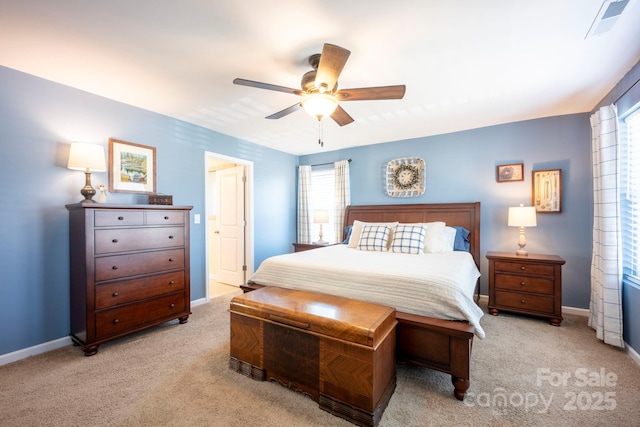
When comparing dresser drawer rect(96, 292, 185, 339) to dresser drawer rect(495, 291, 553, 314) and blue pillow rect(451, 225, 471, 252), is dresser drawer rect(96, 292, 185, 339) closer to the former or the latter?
blue pillow rect(451, 225, 471, 252)

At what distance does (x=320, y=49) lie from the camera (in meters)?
2.05

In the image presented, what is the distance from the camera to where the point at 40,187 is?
2.49 m

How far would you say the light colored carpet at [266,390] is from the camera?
165 centimetres

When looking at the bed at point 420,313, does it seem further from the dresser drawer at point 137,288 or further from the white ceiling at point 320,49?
the white ceiling at point 320,49

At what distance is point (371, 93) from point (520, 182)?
283 cm

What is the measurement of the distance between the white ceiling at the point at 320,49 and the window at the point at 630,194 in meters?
0.50

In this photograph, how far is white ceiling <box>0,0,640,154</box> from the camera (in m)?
1.68

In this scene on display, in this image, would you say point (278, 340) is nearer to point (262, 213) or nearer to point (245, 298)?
point (245, 298)

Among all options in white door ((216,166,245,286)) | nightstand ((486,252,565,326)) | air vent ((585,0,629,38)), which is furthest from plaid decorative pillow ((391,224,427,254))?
white door ((216,166,245,286))

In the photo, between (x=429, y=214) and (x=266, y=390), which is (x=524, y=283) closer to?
(x=429, y=214)

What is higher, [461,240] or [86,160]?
[86,160]

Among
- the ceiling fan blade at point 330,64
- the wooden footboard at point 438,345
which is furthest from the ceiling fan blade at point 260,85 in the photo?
the wooden footboard at point 438,345

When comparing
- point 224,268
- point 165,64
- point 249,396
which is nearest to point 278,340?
point 249,396

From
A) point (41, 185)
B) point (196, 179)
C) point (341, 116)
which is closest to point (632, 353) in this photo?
point (341, 116)
